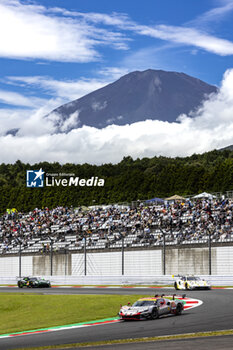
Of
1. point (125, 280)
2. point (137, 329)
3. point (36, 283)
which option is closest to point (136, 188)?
point (36, 283)

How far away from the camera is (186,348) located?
14680mm

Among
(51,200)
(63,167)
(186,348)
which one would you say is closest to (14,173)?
(63,167)

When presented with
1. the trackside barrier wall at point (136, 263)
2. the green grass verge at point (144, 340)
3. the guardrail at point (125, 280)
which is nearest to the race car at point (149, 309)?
the green grass verge at point (144, 340)

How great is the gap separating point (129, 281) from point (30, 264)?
15333 millimetres

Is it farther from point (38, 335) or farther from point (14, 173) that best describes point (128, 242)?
point (14, 173)

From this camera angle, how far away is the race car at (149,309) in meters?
22.0

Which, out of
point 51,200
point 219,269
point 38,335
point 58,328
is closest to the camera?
point 38,335

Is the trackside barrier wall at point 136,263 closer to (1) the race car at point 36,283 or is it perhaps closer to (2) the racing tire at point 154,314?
(1) the race car at point 36,283

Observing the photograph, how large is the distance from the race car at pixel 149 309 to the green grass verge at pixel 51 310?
276 cm

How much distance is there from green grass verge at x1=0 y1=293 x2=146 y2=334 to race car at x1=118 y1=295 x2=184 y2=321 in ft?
9.06

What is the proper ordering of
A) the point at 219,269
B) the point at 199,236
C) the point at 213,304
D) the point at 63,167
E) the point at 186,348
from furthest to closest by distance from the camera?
the point at 63,167
the point at 199,236
the point at 219,269
the point at 213,304
the point at 186,348

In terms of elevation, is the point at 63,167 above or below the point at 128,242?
above

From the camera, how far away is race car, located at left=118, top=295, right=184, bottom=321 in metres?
22.0

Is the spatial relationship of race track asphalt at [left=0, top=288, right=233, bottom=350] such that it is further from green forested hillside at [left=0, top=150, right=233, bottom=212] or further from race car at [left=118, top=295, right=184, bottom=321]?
green forested hillside at [left=0, top=150, right=233, bottom=212]
